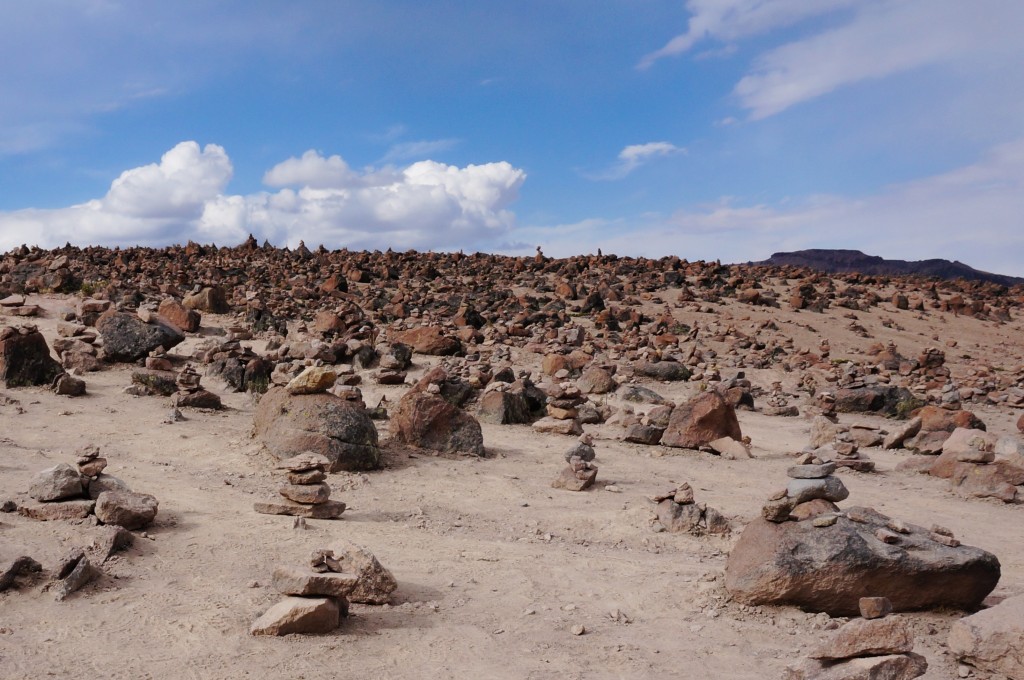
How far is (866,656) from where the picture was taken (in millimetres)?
4102

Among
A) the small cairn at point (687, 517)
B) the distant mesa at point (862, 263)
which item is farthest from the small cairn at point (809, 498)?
the distant mesa at point (862, 263)

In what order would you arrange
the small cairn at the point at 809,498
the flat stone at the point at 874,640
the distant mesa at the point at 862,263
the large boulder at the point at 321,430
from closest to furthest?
the flat stone at the point at 874,640
the small cairn at the point at 809,498
the large boulder at the point at 321,430
the distant mesa at the point at 862,263

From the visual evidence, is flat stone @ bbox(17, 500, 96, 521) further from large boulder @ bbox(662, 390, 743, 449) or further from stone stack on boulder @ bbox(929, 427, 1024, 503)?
stone stack on boulder @ bbox(929, 427, 1024, 503)

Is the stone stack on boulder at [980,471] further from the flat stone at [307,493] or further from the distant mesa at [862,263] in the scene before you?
the distant mesa at [862,263]

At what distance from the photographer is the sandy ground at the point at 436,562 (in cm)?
451

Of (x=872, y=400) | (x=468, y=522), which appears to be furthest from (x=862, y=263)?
(x=468, y=522)

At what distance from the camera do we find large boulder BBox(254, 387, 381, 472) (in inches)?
338

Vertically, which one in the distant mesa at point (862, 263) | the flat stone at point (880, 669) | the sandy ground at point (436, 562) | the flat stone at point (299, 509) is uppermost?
the distant mesa at point (862, 263)

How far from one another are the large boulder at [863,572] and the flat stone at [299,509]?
356cm

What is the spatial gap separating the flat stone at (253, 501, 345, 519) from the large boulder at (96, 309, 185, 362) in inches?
303

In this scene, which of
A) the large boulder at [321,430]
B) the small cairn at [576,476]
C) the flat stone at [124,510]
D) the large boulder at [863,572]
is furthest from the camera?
the large boulder at [321,430]

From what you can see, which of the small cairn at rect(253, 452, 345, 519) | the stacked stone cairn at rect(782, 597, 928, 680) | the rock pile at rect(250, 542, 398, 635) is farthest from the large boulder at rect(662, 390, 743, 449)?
the stacked stone cairn at rect(782, 597, 928, 680)

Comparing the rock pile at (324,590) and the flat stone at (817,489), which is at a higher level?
the flat stone at (817,489)

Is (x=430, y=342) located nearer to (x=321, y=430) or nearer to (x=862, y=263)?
(x=321, y=430)
